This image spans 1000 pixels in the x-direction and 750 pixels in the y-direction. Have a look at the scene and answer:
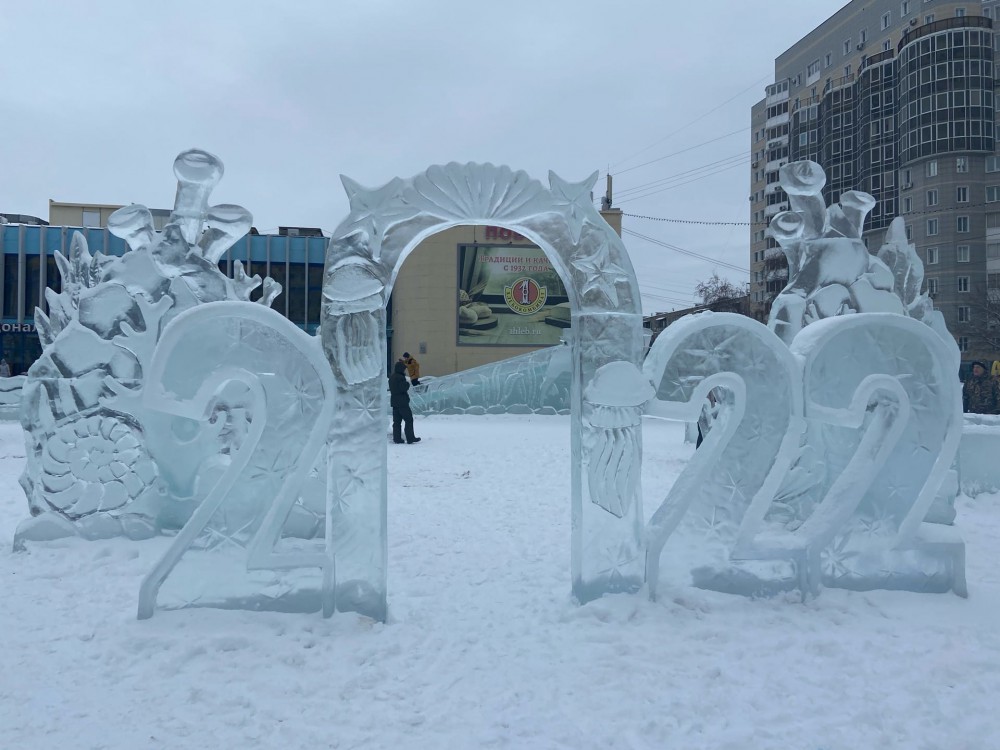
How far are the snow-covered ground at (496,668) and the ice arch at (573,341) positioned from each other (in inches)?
13.4

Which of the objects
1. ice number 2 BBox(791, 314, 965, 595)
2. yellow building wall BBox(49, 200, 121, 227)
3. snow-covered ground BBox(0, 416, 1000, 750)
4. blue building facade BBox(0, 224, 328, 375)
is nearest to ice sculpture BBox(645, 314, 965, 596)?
ice number 2 BBox(791, 314, 965, 595)

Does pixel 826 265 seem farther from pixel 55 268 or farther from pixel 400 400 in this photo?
pixel 55 268

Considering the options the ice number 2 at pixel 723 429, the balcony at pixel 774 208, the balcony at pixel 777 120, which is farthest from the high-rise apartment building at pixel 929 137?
the ice number 2 at pixel 723 429

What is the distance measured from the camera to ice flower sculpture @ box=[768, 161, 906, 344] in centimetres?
623

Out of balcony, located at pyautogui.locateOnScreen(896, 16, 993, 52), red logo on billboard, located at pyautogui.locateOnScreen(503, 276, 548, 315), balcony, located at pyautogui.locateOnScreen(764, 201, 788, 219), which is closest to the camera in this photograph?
red logo on billboard, located at pyautogui.locateOnScreen(503, 276, 548, 315)

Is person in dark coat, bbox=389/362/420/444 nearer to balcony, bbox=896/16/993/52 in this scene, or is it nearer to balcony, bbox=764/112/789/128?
balcony, bbox=896/16/993/52

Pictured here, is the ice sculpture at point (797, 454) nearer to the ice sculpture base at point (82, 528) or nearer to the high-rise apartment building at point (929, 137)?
the ice sculpture base at point (82, 528)

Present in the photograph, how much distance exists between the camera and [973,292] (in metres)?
28.8

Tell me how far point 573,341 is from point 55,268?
2678 centimetres

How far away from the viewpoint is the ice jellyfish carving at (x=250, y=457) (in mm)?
4121

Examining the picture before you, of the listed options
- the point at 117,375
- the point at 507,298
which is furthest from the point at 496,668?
the point at 507,298

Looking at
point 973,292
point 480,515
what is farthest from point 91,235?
point 973,292

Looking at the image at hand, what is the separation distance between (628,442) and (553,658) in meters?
1.34

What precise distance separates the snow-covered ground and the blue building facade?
21.4 metres
